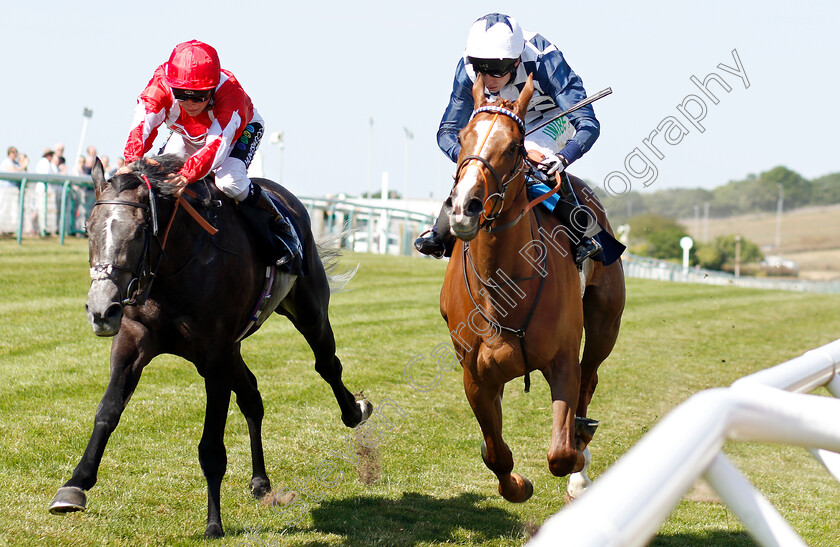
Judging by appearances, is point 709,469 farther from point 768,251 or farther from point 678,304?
point 768,251

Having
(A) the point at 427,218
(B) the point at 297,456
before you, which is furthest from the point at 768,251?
(B) the point at 297,456

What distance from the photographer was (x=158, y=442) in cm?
588

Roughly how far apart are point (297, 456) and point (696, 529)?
2602mm

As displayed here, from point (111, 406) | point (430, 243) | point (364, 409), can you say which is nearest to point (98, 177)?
point (111, 406)

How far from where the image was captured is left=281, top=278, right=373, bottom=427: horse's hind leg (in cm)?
582

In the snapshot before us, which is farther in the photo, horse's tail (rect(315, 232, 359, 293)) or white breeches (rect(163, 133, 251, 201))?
horse's tail (rect(315, 232, 359, 293))

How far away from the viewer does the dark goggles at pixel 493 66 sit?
4457 millimetres

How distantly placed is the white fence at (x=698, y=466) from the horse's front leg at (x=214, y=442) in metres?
3.30

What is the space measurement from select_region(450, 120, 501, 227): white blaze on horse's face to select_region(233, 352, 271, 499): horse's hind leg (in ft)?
7.33

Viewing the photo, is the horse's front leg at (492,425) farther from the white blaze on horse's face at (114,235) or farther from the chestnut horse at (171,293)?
the white blaze on horse's face at (114,235)

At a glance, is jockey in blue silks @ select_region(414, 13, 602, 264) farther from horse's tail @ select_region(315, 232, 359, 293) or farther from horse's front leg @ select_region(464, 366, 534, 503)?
horse's tail @ select_region(315, 232, 359, 293)

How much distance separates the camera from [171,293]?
4293 millimetres

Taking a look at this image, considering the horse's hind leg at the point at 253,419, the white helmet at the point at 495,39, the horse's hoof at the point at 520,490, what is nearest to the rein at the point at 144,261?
the horse's hind leg at the point at 253,419

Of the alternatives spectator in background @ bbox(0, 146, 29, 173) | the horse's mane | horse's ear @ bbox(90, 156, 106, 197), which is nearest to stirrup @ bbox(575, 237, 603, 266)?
the horse's mane
